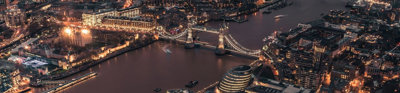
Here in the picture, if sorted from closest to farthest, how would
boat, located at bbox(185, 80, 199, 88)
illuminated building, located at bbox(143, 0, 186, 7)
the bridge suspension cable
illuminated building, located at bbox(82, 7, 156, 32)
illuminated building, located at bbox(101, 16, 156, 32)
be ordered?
boat, located at bbox(185, 80, 199, 88) → the bridge suspension cable → illuminated building, located at bbox(101, 16, 156, 32) → illuminated building, located at bbox(82, 7, 156, 32) → illuminated building, located at bbox(143, 0, 186, 7)

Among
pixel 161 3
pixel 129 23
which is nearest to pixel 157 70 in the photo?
pixel 129 23

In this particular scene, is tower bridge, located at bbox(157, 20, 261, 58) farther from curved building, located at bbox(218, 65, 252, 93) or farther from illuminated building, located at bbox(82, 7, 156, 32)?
curved building, located at bbox(218, 65, 252, 93)

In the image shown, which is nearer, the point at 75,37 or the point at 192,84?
the point at 192,84

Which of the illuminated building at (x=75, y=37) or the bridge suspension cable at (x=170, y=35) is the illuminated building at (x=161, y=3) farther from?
the bridge suspension cable at (x=170, y=35)

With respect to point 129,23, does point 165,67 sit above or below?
below

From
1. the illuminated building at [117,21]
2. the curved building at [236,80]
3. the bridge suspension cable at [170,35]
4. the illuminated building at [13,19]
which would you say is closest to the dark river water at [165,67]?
the bridge suspension cable at [170,35]

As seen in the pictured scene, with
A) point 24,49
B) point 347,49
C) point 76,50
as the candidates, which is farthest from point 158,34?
point 347,49

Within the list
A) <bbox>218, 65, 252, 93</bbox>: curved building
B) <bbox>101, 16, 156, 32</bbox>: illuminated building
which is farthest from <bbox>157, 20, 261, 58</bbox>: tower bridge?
<bbox>218, 65, 252, 93</bbox>: curved building

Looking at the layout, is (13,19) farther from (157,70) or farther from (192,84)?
(192,84)
